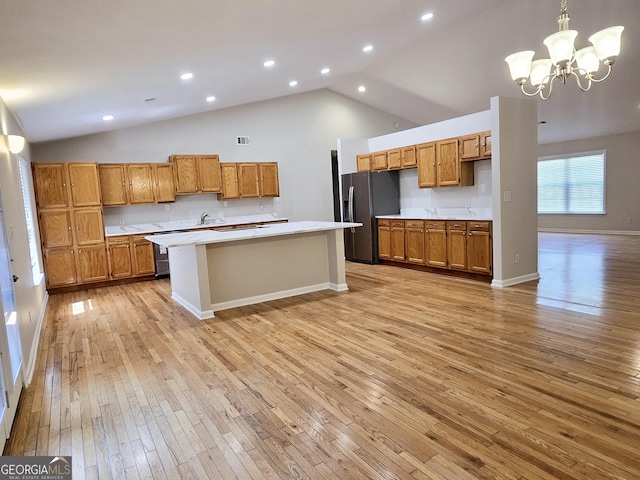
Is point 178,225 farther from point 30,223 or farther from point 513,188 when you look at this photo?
point 513,188

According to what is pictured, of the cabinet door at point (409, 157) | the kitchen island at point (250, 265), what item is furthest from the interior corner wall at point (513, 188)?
the kitchen island at point (250, 265)

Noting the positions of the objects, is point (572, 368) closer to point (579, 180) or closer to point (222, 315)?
point (222, 315)

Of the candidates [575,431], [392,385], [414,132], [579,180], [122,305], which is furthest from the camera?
[579,180]

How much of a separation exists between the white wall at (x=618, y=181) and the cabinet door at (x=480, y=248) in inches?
253

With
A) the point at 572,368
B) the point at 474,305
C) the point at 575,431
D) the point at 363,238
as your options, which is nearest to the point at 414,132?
the point at 363,238

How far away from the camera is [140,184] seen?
6992 millimetres

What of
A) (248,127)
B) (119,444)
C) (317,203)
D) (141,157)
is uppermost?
(248,127)

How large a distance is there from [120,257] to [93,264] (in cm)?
40

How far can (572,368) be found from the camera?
286 centimetres

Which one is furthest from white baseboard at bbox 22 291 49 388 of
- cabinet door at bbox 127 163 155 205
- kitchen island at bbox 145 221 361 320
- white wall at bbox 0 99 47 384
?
cabinet door at bbox 127 163 155 205

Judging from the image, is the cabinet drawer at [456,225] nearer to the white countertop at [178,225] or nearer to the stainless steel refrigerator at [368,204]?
the stainless steel refrigerator at [368,204]

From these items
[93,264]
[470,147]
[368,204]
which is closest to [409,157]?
[368,204]

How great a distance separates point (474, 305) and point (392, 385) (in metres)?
2.16

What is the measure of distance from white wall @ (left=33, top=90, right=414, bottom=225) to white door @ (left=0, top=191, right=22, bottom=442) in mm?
4335
